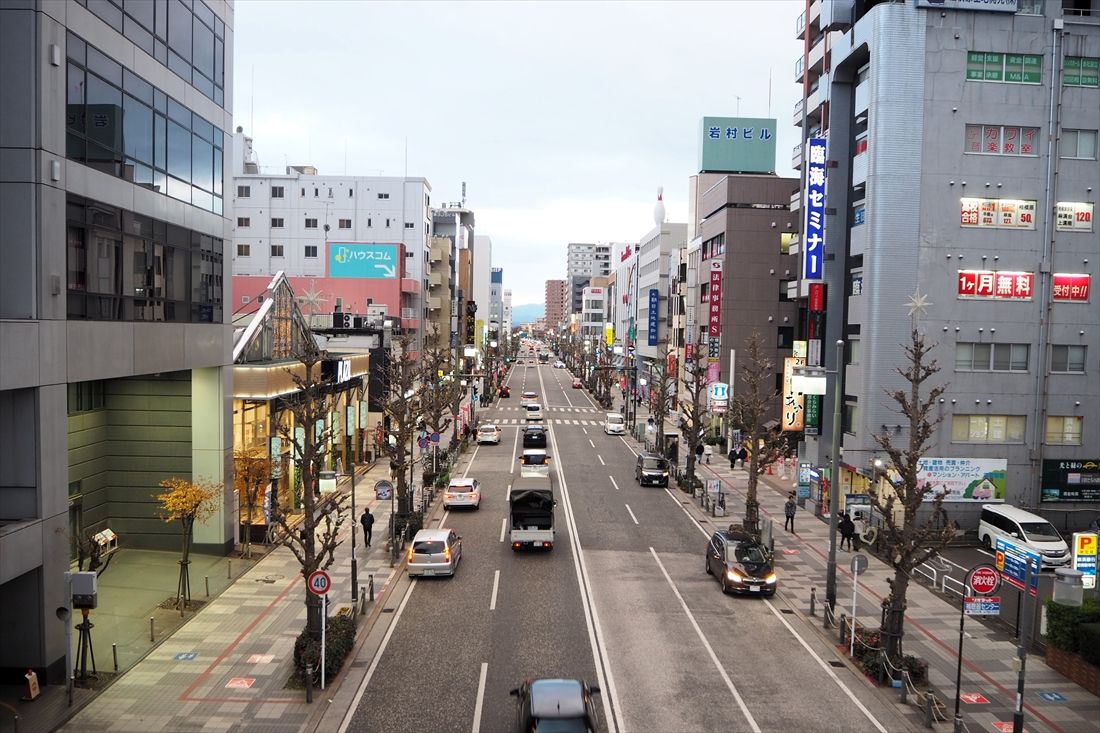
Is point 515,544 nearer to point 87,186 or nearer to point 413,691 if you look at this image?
point 413,691

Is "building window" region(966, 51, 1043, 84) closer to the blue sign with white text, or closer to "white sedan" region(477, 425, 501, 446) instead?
"white sedan" region(477, 425, 501, 446)

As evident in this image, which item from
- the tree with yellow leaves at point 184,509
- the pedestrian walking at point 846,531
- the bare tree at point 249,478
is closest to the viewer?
the tree with yellow leaves at point 184,509

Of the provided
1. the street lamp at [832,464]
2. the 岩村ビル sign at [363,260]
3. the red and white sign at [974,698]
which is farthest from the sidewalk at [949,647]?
the 岩村ビル sign at [363,260]

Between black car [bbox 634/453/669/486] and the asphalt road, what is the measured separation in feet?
38.5

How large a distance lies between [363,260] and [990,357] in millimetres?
56617

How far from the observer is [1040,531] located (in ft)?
106

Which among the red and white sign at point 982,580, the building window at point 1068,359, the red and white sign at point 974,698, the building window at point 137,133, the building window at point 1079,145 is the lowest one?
the red and white sign at point 974,698

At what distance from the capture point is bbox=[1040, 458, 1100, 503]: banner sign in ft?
124

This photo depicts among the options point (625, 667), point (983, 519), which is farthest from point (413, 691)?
point (983, 519)

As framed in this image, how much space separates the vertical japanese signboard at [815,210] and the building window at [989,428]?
9.64m

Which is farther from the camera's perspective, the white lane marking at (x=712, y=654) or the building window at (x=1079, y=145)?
the building window at (x=1079, y=145)

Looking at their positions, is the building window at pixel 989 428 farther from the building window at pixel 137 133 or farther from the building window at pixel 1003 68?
the building window at pixel 137 133

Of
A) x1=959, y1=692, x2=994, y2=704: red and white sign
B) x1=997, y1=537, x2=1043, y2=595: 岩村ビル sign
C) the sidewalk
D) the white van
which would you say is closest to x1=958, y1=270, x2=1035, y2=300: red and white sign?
the white van

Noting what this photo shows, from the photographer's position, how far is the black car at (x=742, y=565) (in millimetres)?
26578
